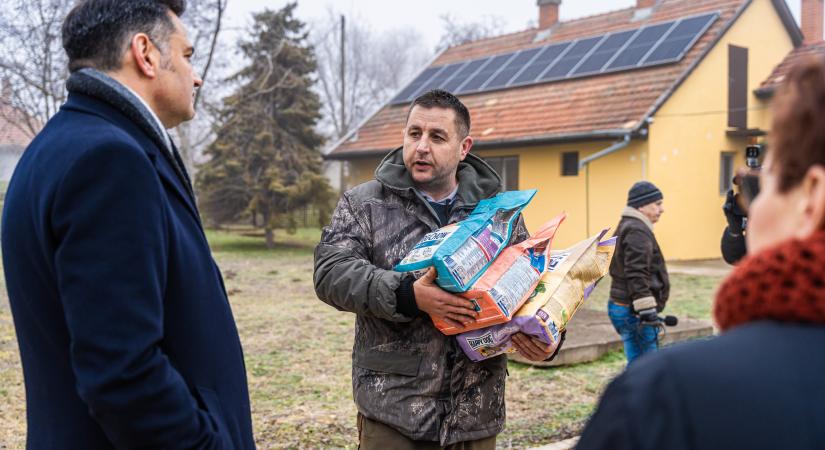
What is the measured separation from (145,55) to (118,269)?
64 cm

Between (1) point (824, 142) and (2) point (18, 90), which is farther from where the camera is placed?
(2) point (18, 90)

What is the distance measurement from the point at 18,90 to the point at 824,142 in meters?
14.0

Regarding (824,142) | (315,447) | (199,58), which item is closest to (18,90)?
(199,58)

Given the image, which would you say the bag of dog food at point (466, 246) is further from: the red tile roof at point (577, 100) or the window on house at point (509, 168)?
the window on house at point (509, 168)

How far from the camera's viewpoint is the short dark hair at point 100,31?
2025 millimetres

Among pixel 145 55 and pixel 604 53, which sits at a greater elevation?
pixel 604 53

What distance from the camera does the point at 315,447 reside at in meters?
5.17

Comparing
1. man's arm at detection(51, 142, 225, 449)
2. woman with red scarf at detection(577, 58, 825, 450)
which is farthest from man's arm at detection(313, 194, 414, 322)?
woman with red scarf at detection(577, 58, 825, 450)

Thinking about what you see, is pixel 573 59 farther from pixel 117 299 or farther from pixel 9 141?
pixel 117 299

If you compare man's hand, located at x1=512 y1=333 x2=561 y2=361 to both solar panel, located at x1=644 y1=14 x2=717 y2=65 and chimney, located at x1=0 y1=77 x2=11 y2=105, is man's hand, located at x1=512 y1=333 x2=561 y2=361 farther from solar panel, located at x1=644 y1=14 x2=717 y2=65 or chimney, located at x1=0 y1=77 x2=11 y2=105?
solar panel, located at x1=644 y1=14 x2=717 y2=65

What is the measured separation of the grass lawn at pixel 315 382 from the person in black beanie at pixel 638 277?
731 mm

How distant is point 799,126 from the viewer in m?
1.09

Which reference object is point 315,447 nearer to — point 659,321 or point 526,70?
point 659,321

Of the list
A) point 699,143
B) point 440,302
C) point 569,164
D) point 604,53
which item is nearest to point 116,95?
point 440,302
